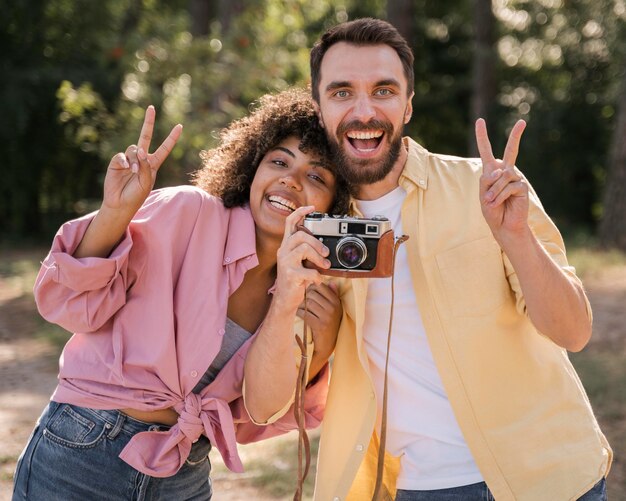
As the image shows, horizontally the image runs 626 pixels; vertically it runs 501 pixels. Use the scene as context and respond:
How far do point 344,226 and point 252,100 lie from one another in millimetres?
8964

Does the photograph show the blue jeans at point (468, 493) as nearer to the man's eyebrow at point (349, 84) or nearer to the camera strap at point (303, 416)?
the camera strap at point (303, 416)

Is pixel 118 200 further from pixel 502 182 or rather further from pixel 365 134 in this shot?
pixel 502 182

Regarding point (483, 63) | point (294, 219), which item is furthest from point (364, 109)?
point (483, 63)

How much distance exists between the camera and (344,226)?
242 centimetres

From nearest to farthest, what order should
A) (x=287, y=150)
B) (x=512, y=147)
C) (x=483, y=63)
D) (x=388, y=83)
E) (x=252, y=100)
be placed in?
(x=512, y=147), (x=388, y=83), (x=287, y=150), (x=252, y=100), (x=483, y=63)

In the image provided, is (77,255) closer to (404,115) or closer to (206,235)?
(206,235)

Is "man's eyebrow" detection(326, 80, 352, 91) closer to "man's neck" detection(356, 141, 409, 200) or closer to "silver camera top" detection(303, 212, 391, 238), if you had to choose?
"man's neck" detection(356, 141, 409, 200)

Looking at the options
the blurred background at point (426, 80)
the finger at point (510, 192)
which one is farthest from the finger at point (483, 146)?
the blurred background at point (426, 80)

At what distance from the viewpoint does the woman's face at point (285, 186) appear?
2.67 metres

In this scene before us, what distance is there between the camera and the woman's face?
267 cm

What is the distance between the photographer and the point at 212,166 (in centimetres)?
296

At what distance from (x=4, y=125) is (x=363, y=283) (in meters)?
12.5

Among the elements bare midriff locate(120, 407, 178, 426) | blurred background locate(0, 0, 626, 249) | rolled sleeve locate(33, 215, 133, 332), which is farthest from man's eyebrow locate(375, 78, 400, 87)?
blurred background locate(0, 0, 626, 249)

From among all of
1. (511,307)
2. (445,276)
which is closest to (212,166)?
(445,276)
